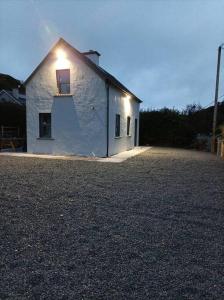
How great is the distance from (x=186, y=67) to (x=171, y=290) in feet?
203

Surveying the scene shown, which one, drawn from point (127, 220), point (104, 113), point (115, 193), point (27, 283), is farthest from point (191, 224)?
point (104, 113)

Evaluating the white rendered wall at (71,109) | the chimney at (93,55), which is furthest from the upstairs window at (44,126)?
the chimney at (93,55)

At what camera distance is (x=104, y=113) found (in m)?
13.7

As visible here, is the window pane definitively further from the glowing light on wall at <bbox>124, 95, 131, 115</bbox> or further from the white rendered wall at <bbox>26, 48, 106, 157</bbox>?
the white rendered wall at <bbox>26, 48, 106, 157</bbox>

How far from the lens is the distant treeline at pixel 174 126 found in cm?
2311

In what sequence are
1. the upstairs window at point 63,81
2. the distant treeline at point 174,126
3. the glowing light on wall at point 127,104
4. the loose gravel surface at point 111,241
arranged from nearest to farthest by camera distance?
the loose gravel surface at point 111,241
the upstairs window at point 63,81
the glowing light on wall at point 127,104
the distant treeline at point 174,126

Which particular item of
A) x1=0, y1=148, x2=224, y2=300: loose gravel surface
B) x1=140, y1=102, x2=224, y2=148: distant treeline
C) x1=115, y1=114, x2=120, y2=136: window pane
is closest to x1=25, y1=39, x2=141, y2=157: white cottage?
x1=115, y1=114, x2=120, y2=136: window pane

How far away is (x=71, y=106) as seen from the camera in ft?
46.9

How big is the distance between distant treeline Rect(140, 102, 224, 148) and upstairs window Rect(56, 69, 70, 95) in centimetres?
1162

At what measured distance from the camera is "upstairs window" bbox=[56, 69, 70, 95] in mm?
14406

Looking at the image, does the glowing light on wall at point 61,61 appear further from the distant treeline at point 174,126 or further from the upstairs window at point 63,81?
the distant treeline at point 174,126

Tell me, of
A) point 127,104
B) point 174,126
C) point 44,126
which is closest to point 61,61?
point 44,126

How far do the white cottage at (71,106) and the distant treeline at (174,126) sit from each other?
940cm

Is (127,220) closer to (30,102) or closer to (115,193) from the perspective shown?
(115,193)
